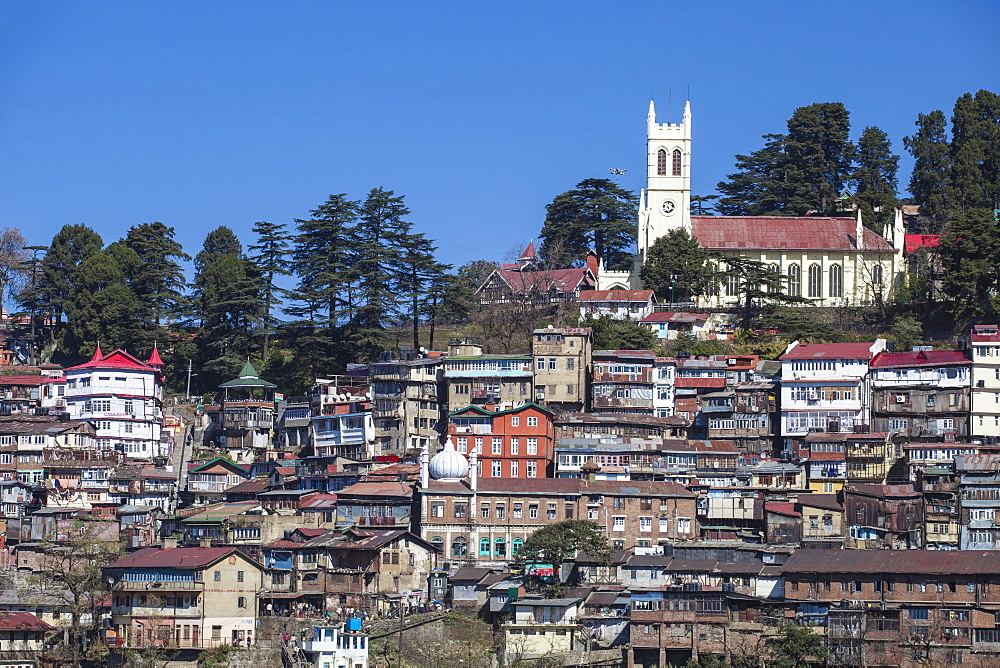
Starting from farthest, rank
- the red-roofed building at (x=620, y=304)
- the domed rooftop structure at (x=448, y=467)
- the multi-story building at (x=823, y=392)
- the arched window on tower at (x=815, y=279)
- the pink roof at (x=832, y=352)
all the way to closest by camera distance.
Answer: the arched window on tower at (x=815, y=279) < the red-roofed building at (x=620, y=304) < the pink roof at (x=832, y=352) < the multi-story building at (x=823, y=392) < the domed rooftop structure at (x=448, y=467)

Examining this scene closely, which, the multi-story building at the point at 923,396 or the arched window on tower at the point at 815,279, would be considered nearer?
the multi-story building at the point at 923,396

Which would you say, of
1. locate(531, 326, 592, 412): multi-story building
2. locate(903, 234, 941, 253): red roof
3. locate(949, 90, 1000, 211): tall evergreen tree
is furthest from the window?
locate(949, 90, 1000, 211): tall evergreen tree

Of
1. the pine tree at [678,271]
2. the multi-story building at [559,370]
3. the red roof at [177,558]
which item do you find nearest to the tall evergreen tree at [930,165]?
the pine tree at [678,271]

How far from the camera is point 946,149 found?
381 feet

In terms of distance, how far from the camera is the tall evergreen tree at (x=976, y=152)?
11038 centimetres

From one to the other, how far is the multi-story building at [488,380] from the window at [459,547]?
12.9m

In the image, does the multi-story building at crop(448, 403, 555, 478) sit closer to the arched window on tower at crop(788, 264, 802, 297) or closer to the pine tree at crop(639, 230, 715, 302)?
the pine tree at crop(639, 230, 715, 302)

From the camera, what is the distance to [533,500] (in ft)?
240

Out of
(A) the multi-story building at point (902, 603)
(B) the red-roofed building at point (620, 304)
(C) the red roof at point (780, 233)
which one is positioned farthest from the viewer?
(C) the red roof at point (780, 233)

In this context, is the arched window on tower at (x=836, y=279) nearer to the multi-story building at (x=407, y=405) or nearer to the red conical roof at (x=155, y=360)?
the multi-story building at (x=407, y=405)

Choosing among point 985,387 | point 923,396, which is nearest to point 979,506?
point 923,396

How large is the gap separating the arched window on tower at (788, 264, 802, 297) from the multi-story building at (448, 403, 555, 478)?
27587mm

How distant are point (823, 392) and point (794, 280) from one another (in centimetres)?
2197

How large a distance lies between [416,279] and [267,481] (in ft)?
58.7
